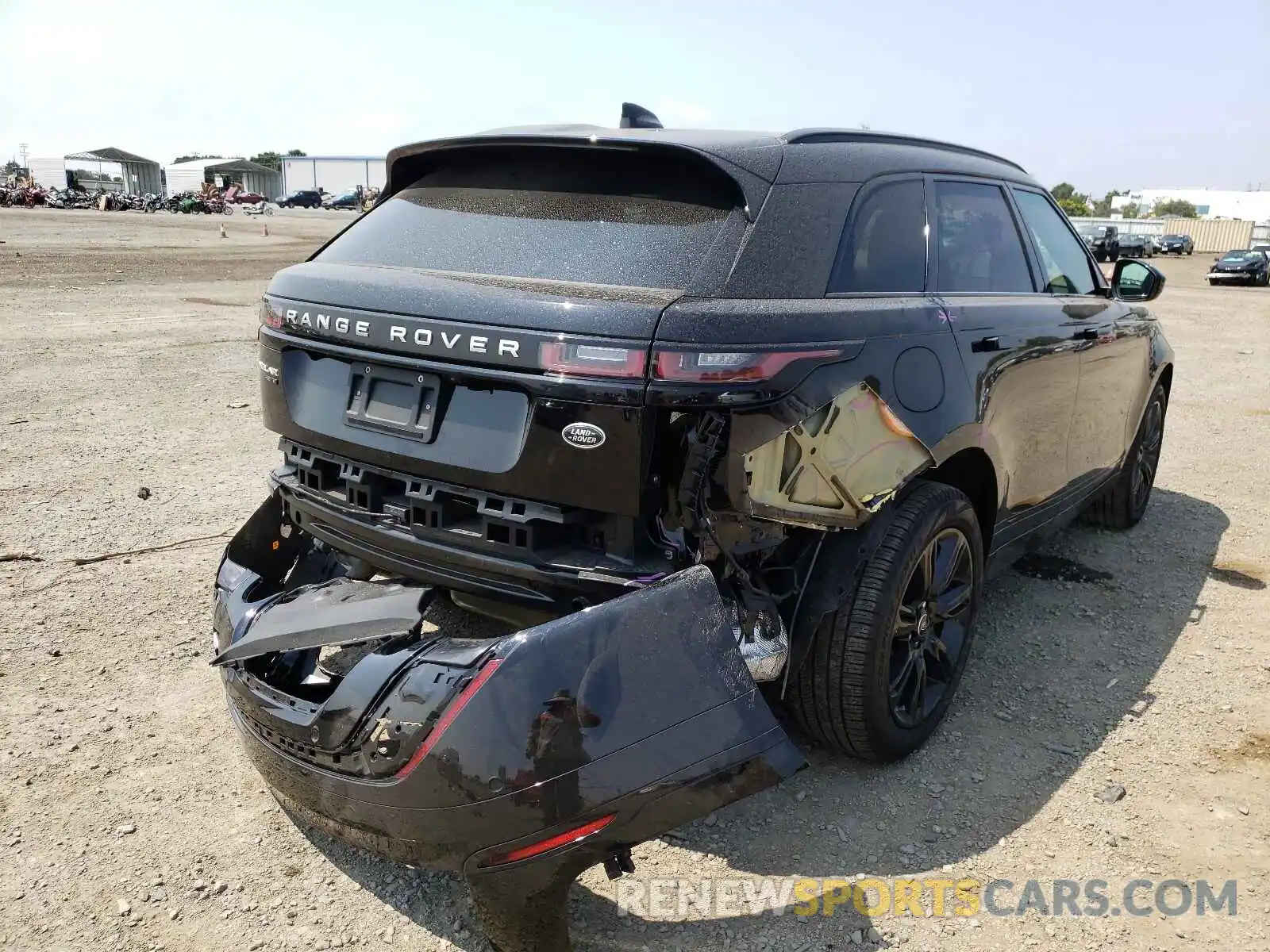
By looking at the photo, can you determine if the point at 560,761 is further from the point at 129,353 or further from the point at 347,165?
the point at 347,165

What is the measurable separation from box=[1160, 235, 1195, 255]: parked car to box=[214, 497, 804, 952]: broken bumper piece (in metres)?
56.7

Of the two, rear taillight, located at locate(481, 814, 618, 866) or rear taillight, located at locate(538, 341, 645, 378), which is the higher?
rear taillight, located at locate(538, 341, 645, 378)

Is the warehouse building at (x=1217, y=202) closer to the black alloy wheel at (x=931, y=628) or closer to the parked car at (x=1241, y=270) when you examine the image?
the parked car at (x=1241, y=270)

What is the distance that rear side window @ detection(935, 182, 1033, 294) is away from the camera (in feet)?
10.8

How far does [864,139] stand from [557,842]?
7.53 feet

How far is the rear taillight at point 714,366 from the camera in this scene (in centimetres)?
222

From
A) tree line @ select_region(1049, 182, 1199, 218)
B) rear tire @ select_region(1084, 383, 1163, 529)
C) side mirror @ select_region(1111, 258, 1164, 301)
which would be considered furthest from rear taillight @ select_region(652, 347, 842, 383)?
tree line @ select_region(1049, 182, 1199, 218)

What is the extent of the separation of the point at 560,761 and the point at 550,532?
23.8 inches

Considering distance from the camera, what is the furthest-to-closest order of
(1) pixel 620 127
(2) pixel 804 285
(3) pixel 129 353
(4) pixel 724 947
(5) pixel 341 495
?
(3) pixel 129 353 → (1) pixel 620 127 → (5) pixel 341 495 → (2) pixel 804 285 → (4) pixel 724 947

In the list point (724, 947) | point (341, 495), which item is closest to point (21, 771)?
point (341, 495)

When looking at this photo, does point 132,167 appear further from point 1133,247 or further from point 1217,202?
point 1217,202

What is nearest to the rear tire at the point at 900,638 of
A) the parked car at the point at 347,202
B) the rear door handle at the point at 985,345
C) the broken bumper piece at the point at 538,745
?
the rear door handle at the point at 985,345

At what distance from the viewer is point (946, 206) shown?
11.0 feet

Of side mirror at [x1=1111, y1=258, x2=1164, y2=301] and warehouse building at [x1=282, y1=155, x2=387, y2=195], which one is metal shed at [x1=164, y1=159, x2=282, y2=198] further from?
side mirror at [x1=1111, y1=258, x2=1164, y2=301]
